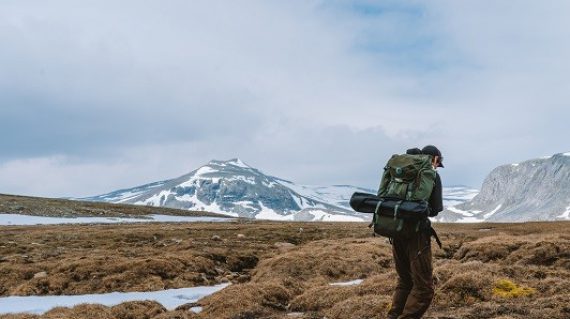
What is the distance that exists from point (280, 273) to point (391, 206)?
1764 cm

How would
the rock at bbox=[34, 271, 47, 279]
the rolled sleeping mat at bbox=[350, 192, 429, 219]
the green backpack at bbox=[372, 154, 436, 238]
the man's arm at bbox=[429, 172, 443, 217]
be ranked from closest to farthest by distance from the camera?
the rolled sleeping mat at bbox=[350, 192, 429, 219] < the green backpack at bbox=[372, 154, 436, 238] < the man's arm at bbox=[429, 172, 443, 217] < the rock at bbox=[34, 271, 47, 279]

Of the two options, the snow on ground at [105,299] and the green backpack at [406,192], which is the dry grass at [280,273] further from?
the green backpack at [406,192]

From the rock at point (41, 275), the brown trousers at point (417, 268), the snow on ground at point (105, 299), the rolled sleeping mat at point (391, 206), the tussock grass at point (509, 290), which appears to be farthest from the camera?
the rock at point (41, 275)

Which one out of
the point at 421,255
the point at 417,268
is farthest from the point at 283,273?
the point at 421,255

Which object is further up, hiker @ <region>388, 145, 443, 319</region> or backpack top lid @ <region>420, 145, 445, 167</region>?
backpack top lid @ <region>420, 145, 445, 167</region>

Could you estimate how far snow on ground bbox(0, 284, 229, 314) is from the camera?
21328mm

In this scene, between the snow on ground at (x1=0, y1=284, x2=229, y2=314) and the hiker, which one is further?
the snow on ground at (x1=0, y1=284, x2=229, y2=314)

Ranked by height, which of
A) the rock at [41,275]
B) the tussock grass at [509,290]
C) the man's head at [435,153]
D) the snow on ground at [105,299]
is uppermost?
the man's head at [435,153]

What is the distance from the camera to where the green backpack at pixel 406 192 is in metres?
10.1

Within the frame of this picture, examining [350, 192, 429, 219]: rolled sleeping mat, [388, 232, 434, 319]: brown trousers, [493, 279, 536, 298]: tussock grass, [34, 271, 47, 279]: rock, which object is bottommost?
[34, 271, 47, 279]: rock

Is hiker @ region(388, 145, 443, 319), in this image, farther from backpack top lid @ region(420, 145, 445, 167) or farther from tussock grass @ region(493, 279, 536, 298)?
tussock grass @ region(493, 279, 536, 298)

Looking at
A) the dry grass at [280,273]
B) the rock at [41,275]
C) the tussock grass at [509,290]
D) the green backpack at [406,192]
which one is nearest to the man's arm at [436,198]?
the green backpack at [406,192]

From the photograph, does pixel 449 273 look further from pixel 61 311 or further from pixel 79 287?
pixel 79 287

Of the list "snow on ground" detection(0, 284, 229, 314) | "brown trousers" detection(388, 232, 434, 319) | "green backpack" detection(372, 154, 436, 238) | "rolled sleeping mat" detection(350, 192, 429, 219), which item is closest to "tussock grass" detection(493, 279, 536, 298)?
"brown trousers" detection(388, 232, 434, 319)
